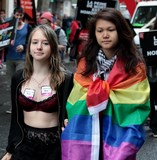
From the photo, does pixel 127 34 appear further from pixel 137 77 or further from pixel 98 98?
pixel 98 98

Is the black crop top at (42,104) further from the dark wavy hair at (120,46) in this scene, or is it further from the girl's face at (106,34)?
A: the girl's face at (106,34)

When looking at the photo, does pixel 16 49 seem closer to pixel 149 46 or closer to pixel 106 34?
pixel 149 46

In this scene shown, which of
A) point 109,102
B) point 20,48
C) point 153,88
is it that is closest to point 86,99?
point 109,102

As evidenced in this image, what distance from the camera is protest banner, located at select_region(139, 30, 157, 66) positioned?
5852 millimetres

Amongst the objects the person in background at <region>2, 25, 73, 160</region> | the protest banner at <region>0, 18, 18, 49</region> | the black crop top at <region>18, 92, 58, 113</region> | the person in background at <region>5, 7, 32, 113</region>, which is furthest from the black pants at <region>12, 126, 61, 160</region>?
the protest banner at <region>0, 18, 18, 49</region>

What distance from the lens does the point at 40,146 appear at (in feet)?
9.48

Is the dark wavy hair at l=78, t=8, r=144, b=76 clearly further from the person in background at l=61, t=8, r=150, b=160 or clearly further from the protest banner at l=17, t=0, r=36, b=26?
the protest banner at l=17, t=0, r=36, b=26

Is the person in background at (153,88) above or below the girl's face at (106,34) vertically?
below

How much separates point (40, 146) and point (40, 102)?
28 centimetres

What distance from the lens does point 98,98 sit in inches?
107

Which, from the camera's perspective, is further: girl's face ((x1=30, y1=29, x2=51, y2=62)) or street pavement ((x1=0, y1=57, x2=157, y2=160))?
street pavement ((x1=0, y1=57, x2=157, y2=160))

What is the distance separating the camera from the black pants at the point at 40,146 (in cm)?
288

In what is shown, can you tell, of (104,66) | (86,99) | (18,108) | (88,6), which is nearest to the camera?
(86,99)

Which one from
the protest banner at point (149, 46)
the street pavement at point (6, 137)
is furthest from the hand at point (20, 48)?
the protest banner at point (149, 46)
